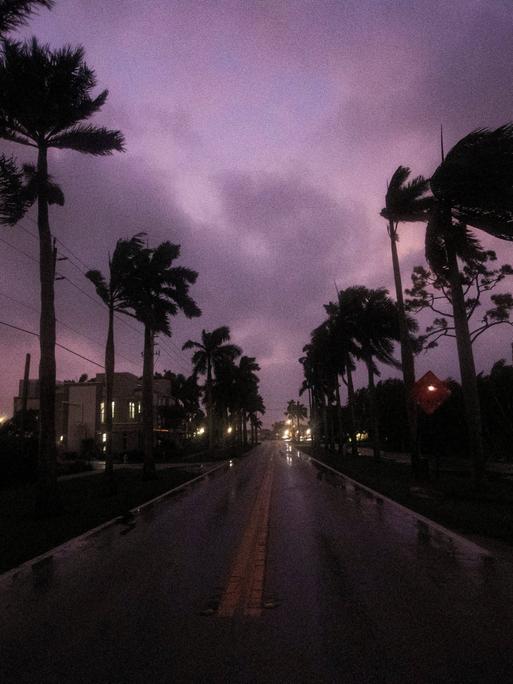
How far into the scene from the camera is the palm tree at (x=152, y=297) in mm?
26734

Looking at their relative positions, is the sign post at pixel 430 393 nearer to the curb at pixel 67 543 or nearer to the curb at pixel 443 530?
the curb at pixel 443 530

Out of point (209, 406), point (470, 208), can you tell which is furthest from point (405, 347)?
point (209, 406)

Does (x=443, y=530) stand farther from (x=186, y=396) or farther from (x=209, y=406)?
(x=186, y=396)

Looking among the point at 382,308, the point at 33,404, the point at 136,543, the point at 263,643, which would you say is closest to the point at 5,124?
the point at 136,543

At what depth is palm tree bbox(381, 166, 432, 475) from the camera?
21.6m

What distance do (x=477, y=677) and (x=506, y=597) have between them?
2256mm

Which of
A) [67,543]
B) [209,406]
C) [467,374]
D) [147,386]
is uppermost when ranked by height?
[209,406]

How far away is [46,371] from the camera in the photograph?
15266 millimetres

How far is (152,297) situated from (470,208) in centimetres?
1579

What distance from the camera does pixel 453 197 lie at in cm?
1881

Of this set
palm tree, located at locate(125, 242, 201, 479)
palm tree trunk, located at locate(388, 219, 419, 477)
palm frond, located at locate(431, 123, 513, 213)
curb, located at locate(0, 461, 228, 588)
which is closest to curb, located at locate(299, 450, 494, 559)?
curb, located at locate(0, 461, 228, 588)

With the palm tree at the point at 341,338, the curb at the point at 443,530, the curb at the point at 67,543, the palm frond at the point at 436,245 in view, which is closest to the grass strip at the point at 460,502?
the curb at the point at 443,530

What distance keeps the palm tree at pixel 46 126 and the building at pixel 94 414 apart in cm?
4331

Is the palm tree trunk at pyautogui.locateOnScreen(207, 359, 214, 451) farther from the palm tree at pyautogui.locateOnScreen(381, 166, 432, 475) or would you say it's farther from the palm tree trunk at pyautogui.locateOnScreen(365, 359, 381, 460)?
the palm tree at pyautogui.locateOnScreen(381, 166, 432, 475)
